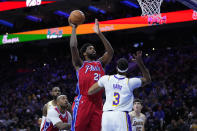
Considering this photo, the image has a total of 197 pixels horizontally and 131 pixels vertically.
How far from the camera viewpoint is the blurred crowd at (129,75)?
37.0 feet

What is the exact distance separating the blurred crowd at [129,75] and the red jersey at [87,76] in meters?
5.12

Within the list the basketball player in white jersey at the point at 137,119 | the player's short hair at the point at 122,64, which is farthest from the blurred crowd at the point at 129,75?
the player's short hair at the point at 122,64

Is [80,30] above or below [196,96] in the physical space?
above

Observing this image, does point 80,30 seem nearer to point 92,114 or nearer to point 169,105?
point 169,105

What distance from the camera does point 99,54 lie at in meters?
19.1

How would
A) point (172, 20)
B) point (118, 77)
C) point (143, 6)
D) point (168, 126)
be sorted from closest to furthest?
point (118, 77)
point (143, 6)
point (168, 126)
point (172, 20)

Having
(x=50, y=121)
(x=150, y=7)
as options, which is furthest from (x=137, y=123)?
(x=150, y=7)

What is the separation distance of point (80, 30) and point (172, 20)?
4.54m

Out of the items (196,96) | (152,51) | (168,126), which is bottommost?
(168,126)

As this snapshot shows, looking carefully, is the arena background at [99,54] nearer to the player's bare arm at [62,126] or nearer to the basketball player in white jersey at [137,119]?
the basketball player in white jersey at [137,119]

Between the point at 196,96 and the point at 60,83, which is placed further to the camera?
the point at 60,83

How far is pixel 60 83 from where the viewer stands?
18.1 metres

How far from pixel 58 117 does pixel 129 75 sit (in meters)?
→ 9.90

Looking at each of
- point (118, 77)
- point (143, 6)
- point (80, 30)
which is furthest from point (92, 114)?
point (80, 30)
